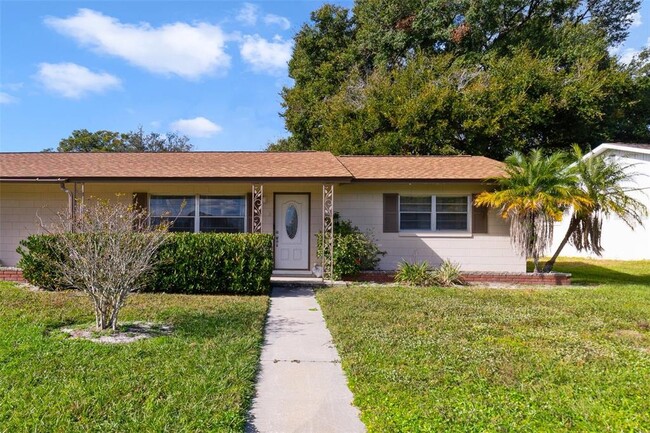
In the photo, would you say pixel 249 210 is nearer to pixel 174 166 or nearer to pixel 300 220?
pixel 300 220

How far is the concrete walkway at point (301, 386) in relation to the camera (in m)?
3.32

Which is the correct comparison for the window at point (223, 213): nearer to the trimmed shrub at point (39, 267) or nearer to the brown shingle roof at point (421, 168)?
the brown shingle roof at point (421, 168)

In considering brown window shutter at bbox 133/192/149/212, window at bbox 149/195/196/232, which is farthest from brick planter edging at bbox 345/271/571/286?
brown window shutter at bbox 133/192/149/212

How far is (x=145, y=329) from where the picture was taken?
5766 millimetres

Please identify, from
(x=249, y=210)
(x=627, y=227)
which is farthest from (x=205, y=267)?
(x=627, y=227)

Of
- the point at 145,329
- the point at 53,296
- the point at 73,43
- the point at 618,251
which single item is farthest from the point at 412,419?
the point at 618,251

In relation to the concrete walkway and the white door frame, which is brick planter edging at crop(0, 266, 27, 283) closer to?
the white door frame

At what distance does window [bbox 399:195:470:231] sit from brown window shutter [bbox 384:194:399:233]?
0.19 m

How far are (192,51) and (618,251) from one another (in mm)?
18586

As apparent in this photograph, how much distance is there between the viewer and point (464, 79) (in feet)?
67.3

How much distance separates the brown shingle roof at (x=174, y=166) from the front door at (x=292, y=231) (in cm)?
102

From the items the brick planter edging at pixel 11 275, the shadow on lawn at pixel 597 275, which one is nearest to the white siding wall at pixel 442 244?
the shadow on lawn at pixel 597 275

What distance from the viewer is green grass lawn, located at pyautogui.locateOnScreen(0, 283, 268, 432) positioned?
3203mm

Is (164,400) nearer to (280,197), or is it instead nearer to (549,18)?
(280,197)
